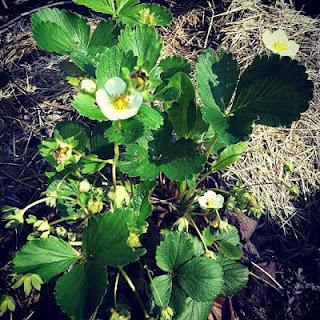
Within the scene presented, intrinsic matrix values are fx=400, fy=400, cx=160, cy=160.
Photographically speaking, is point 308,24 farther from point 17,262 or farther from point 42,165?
point 17,262

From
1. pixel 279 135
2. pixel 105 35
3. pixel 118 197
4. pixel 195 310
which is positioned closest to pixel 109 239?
pixel 118 197

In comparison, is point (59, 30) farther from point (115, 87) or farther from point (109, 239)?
point (109, 239)

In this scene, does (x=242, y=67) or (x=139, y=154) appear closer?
(x=139, y=154)

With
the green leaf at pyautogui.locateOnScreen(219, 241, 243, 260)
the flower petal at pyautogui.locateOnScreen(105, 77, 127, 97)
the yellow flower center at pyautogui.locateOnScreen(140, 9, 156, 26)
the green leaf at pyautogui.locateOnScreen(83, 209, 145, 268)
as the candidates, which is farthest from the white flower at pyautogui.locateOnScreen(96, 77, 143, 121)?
the green leaf at pyautogui.locateOnScreen(219, 241, 243, 260)

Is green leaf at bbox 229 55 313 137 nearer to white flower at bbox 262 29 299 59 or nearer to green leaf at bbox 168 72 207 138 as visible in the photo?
green leaf at bbox 168 72 207 138

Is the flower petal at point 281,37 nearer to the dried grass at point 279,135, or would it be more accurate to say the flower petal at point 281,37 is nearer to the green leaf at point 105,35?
the dried grass at point 279,135

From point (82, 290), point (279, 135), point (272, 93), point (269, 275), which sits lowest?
point (269, 275)
